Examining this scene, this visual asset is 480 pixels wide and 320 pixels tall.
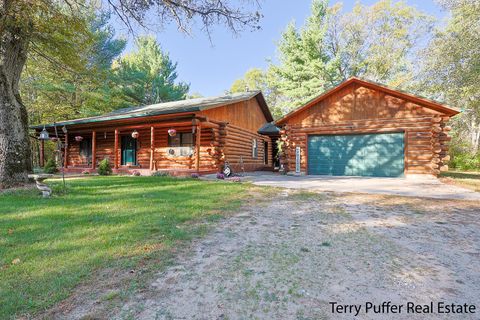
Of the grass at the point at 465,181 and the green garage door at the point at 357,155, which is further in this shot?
the green garage door at the point at 357,155

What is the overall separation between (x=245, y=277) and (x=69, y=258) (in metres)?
2.15

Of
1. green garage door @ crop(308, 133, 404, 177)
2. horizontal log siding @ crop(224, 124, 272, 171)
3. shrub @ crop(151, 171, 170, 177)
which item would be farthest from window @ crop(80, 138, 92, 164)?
green garage door @ crop(308, 133, 404, 177)

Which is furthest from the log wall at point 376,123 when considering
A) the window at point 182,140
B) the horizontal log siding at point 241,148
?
the window at point 182,140

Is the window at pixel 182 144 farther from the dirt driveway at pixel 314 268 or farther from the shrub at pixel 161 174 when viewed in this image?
the dirt driveway at pixel 314 268

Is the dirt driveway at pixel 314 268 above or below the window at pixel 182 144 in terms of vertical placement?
below

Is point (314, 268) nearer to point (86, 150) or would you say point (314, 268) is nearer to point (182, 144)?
point (182, 144)

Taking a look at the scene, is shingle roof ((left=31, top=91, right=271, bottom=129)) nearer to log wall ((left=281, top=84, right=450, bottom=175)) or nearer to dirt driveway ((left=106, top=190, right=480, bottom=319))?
log wall ((left=281, top=84, right=450, bottom=175))

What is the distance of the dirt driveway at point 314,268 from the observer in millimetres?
2123

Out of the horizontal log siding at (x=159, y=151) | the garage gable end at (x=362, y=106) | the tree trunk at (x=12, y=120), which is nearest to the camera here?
the tree trunk at (x=12, y=120)

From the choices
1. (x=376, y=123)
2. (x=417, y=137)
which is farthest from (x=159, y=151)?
(x=417, y=137)

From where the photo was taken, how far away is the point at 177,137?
14.4 m

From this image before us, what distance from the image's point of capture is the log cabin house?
12633 millimetres

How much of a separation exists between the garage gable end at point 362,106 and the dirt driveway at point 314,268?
7953mm

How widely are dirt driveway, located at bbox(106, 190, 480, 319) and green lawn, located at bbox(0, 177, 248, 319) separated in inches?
27.9
